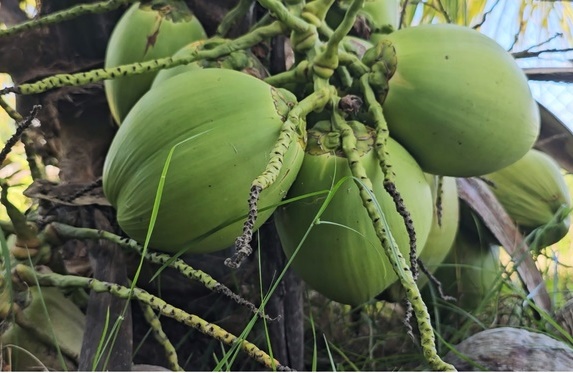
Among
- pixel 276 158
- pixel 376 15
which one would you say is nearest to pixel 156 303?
pixel 276 158

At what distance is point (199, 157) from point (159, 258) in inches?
4.5

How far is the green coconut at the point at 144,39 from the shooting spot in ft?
2.89

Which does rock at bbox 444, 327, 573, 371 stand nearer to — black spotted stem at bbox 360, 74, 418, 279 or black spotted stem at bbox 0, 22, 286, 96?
black spotted stem at bbox 360, 74, 418, 279

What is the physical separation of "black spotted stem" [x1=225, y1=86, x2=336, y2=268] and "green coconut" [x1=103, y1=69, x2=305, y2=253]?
22mm

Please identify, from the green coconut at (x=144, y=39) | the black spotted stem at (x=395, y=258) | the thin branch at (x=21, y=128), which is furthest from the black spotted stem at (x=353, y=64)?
the thin branch at (x=21, y=128)

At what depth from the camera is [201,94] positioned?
26.9 inches

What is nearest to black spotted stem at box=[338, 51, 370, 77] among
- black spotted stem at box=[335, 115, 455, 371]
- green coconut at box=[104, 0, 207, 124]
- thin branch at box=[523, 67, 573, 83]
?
black spotted stem at box=[335, 115, 455, 371]

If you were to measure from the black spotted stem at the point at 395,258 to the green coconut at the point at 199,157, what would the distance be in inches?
2.6

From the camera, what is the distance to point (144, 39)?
0.89 meters

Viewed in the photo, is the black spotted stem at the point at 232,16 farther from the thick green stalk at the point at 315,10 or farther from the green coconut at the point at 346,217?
the green coconut at the point at 346,217

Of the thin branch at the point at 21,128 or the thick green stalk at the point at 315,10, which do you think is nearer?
the thin branch at the point at 21,128

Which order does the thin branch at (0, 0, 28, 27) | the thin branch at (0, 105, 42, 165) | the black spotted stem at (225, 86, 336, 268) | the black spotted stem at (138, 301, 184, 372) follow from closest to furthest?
the black spotted stem at (225, 86, 336, 268), the thin branch at (0, 105, 42, 165), the black spotted stem at (138, 301, 184, 372), the thin branch at (0, 0, 28, 27)

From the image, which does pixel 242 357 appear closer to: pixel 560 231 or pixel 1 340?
pixel 1 340

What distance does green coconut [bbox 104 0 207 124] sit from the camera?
881 mm
